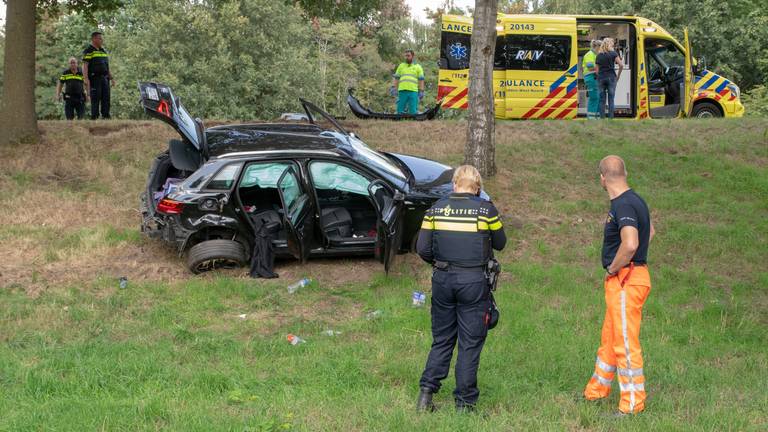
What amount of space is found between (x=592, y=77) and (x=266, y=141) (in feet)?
30.6

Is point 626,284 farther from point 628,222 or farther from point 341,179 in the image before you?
point 341,179

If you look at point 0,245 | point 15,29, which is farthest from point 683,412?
point 15,29

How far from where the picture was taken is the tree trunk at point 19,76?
12.5 meters

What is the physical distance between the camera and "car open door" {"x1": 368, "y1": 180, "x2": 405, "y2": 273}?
7965mm

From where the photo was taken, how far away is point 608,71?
50.9 ft

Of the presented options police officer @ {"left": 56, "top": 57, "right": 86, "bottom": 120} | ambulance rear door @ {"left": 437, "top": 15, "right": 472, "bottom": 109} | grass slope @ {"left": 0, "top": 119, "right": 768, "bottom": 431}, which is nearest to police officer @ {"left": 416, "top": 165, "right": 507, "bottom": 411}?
grass slope @ {"left": 0, "top": 119, "right": 768, "bottom": 431}

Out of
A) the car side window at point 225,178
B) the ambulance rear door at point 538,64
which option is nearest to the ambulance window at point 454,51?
the ambulance rear door at point 538,64

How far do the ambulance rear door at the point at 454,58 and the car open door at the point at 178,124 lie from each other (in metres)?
9.12

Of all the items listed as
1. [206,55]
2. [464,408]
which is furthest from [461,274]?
[206,55]

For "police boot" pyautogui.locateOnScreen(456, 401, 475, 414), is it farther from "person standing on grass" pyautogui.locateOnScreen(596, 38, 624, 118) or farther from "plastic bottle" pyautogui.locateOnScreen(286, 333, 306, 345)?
"person standing on grass" pyautogui.locateOnScreen(596, 38, 624, 118)

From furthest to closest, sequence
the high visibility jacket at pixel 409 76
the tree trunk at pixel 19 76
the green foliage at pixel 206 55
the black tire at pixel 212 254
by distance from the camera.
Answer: the green foliage at pixel 206 55, the high visibility jacket at pixel 409 76, the tree trunk at pixel 19 76, the black tire at pixel 212 254

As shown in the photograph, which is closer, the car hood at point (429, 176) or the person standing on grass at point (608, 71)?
the car hood at point (429, 176)

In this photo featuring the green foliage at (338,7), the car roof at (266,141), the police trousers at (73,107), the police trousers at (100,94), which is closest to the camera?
the car roof at (266,141)

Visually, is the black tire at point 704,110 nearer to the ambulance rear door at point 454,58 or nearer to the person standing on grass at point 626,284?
the ambulance rear door at point 454,58
